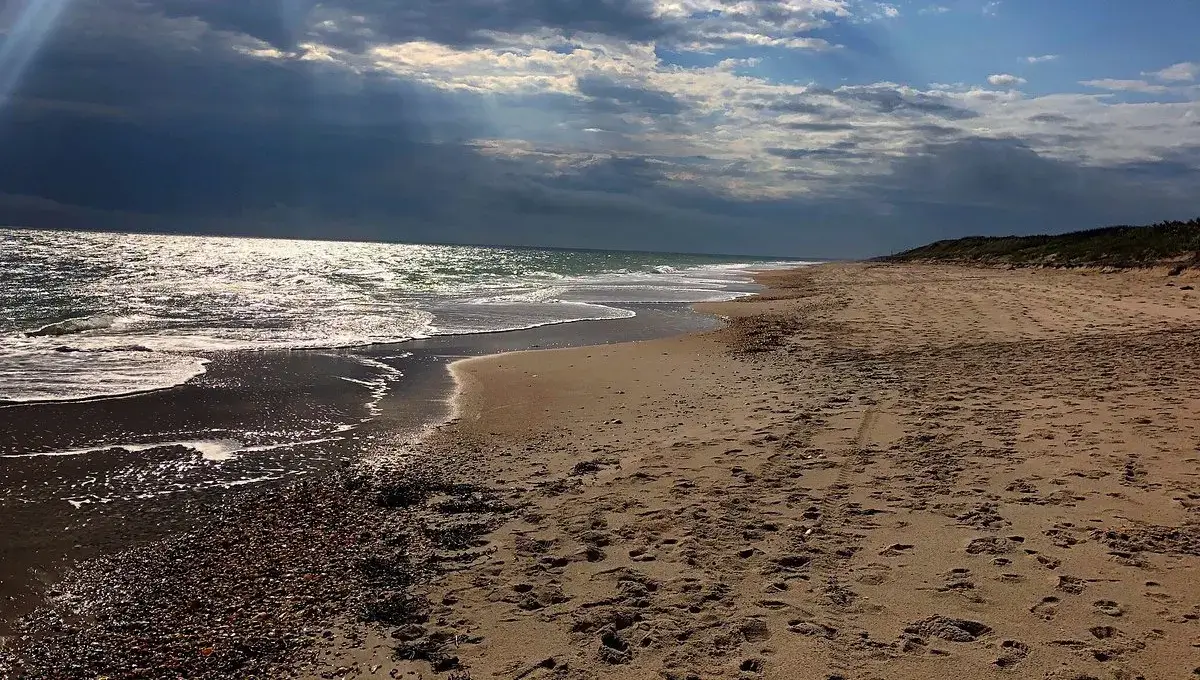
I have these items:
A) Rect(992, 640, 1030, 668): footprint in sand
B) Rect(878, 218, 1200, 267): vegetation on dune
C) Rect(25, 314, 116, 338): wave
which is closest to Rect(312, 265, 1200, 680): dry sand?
Rect(992, 640, 1030, 668): footprint in sand

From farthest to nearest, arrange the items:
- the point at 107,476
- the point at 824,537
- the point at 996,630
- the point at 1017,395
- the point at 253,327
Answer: the point at 253,327, the point at 1017,395, the point at 107,476, the point at 824,537, the point at 996,630

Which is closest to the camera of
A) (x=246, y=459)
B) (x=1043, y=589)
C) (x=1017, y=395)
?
(x=1043, y=589)

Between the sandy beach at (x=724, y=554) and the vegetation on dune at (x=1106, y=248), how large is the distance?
31.0 m

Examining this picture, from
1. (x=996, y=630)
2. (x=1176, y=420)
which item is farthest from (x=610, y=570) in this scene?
(x=1176, y=420)

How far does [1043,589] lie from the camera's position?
395 cm

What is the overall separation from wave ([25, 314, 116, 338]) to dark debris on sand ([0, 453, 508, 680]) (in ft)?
44.1

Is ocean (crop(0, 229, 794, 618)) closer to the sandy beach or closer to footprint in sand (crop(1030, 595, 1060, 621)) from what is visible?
the sandy beach

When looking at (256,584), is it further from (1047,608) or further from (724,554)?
(1047,608)

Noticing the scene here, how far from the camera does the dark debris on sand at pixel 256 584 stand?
3.77m

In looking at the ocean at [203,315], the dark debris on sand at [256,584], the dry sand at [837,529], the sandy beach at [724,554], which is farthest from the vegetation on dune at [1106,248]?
the dark debris on sand at [256,584]

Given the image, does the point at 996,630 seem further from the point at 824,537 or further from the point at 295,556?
the point at 295,556

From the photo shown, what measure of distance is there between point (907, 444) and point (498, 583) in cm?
435

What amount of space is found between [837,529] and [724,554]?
880 mm

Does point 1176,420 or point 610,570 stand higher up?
point 1176,420
